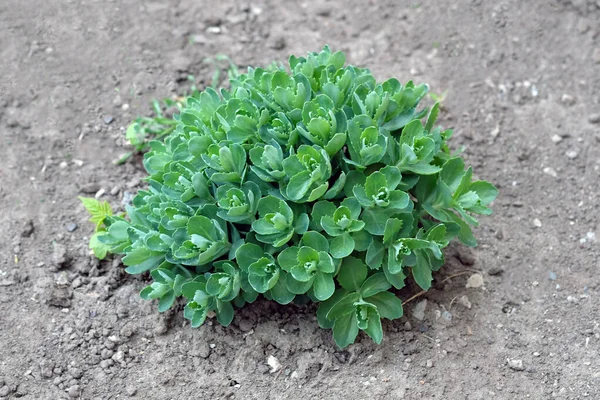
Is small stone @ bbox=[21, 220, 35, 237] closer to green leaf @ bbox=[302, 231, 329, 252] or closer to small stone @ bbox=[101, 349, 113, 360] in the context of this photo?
small stone @ bbox=[101, 349, 113, 360]

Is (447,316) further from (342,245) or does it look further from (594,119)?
(594,119)

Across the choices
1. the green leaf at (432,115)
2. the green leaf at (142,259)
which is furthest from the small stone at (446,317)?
the green leaf at (142,259)

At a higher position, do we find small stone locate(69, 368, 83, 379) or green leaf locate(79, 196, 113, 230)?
green leaf locate(79, 196, 113, 230)

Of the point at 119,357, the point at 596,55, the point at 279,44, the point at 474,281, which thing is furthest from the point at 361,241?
the point at 596,55

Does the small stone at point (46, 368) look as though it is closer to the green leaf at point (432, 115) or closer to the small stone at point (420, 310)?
the small stone at point (420, 310)

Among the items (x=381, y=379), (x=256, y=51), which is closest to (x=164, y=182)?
(x=381, y=379)

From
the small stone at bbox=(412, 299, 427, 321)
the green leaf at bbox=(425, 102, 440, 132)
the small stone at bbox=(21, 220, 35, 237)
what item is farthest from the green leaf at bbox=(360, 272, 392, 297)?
the small stone at bbox=(21, 220, 35, 237)
